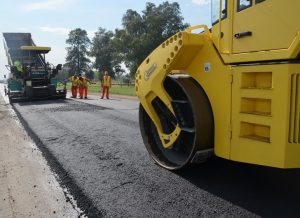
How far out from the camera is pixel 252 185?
4.02 m

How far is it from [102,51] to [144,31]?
26.9m

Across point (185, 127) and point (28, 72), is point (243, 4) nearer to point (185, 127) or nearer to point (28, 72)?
point (185, 127)

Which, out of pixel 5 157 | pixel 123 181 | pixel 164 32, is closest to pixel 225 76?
pixel 123 181

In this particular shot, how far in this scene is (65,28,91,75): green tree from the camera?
4158 inches

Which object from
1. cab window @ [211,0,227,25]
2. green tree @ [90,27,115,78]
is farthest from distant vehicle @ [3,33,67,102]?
green tree @ [90,27,115,78]

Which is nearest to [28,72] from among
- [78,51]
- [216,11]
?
[216,11]

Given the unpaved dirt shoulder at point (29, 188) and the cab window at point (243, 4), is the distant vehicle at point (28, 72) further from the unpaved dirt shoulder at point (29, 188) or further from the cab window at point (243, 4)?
the cab window at point (243, 4)

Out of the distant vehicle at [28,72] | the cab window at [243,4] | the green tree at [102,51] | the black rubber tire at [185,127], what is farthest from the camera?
the green tree at [102,51]

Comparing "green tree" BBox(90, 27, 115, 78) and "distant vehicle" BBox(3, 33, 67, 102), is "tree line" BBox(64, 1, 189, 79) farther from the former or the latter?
"distant vehicle" BBox(3, 33, 67, 102)

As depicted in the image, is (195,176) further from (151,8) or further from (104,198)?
(151,8)

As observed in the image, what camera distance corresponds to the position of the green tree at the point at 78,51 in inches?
4158

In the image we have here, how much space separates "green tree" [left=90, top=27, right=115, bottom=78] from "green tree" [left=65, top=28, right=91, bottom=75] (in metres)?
9.65

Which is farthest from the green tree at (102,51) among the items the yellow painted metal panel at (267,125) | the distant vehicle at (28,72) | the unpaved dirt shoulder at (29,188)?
the yellow painted metal panel at (267,125)

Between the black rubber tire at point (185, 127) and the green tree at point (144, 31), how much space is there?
193 ft
